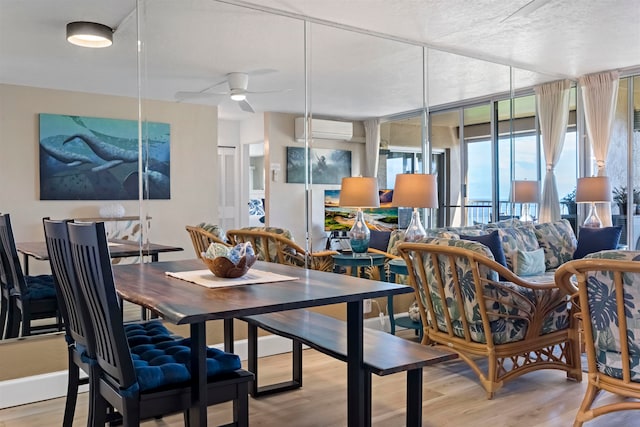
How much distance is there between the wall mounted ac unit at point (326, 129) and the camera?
14.0 ft

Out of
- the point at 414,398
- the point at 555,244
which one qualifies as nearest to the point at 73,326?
the point at 414,398

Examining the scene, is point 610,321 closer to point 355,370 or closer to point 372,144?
point 355,370

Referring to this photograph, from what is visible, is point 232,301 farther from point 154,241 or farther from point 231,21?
point 231,21

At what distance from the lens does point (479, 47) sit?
16.4ft

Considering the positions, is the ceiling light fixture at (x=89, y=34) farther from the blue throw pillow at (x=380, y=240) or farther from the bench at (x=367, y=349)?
the blue throw pillow at (x=380, y=240)

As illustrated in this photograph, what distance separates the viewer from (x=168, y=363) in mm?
1773

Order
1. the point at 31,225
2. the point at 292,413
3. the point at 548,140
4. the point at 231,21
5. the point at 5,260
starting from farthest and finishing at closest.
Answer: the point at 548,140, the point at 231,21, the point at 31,225, the point at 5,260, the point at 292,413

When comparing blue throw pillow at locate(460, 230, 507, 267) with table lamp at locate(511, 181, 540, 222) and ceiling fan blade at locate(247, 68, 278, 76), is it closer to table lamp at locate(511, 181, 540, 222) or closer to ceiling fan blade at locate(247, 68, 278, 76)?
ceiling fan blade at locate(247, 68, 278, 76)

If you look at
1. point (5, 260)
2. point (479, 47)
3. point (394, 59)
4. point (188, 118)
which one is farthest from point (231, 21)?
point (479, 47)

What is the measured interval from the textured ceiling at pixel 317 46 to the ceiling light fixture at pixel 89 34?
1.8 inches

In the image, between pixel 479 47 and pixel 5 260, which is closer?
pixel 5 260

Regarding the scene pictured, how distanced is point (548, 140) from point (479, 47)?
1760 millimetres

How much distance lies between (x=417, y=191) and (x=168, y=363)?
2915 mm

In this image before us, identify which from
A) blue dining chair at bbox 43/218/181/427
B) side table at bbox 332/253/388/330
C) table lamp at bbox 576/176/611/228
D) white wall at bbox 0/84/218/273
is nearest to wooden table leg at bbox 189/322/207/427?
blue dining chair at bbox 43/218/181/427
